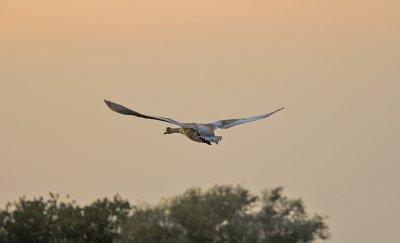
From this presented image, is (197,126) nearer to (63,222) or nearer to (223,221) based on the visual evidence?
(63,222)

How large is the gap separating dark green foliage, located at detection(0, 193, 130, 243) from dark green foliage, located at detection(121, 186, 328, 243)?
39.9 inches

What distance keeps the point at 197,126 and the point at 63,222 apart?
119 ft

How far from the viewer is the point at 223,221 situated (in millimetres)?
99000

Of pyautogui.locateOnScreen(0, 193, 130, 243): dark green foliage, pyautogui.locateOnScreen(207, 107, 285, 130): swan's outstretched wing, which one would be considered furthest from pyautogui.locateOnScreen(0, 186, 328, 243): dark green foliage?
pyautogui.locateOnScreen(207, 107, 285, 130): swan's outstretched wing

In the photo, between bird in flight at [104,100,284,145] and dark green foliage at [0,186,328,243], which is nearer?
bird in flight at [104,100,284,145]

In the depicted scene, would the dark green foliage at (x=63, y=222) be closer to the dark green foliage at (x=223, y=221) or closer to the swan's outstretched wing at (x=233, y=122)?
the dark green foliage at (x=223, y=221)

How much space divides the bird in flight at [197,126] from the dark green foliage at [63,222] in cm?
3258

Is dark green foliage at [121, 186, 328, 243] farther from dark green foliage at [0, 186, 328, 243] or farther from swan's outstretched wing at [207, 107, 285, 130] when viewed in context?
swan's outstretched wing at [207, 107, 285, 130]

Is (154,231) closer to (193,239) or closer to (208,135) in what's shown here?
(193,239)

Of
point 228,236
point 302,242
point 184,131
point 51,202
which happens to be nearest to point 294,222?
point 302,242

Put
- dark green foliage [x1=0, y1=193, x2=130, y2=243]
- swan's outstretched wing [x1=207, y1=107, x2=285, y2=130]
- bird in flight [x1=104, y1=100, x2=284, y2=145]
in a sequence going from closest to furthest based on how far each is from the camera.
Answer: bird in flight [x1=104, y1=100, x2=284, y2=145]
swan's outstretched wing [x1=207, y1=107, x2=285, y2=130]
dark green foliage [x1=0, y1=193, x2=130, y2=243]

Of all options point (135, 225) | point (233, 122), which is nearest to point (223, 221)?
point (135, 225)

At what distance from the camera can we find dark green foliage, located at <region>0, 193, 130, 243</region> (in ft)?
230

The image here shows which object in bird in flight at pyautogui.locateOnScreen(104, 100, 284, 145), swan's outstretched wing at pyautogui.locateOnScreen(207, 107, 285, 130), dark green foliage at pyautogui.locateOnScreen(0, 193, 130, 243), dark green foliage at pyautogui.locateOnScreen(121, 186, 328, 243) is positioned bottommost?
bird in flight at pyautogui.locateOnScreen(104, 100, 284, 145)
